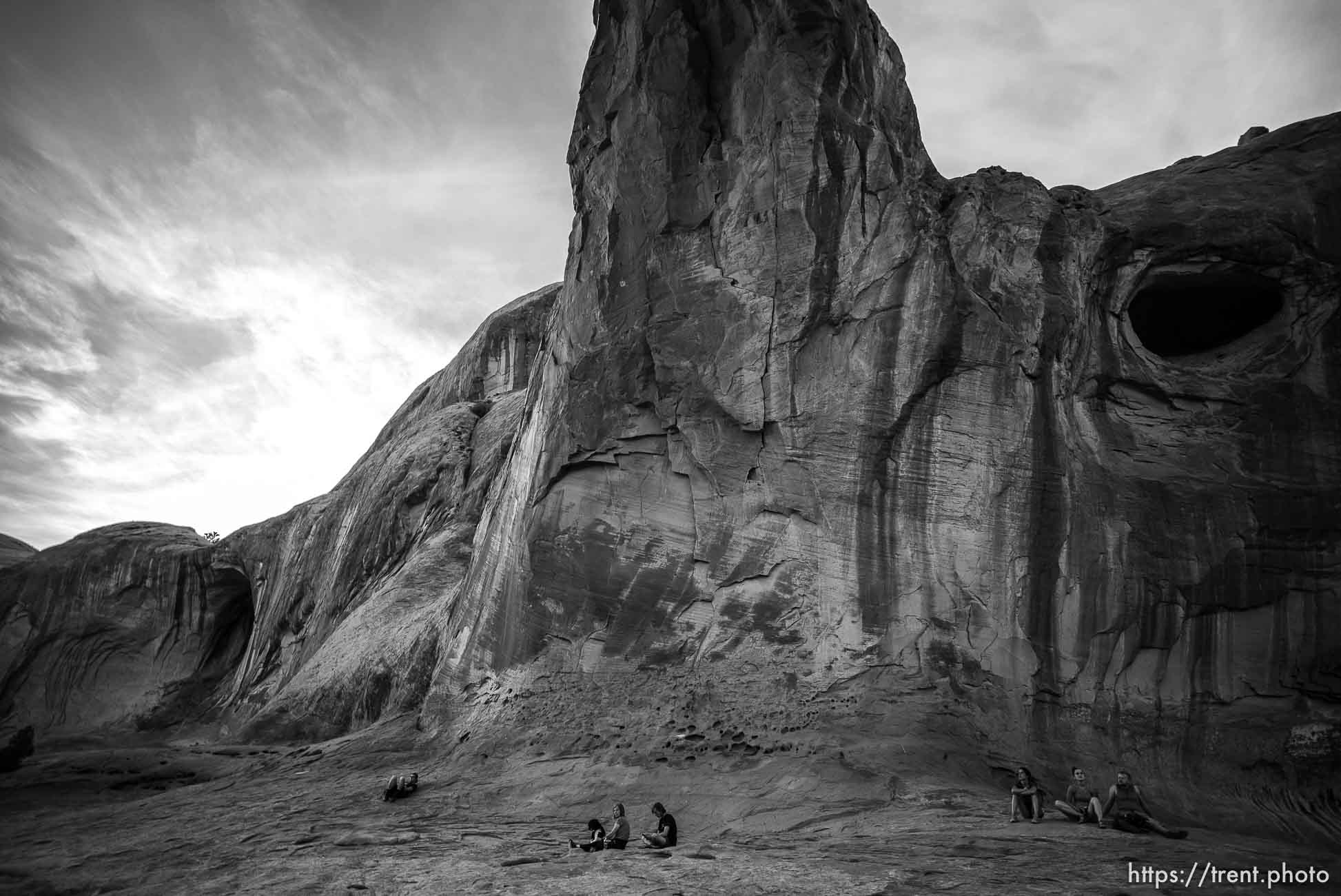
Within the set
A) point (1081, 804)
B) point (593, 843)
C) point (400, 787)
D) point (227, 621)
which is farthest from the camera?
point (227, 621)

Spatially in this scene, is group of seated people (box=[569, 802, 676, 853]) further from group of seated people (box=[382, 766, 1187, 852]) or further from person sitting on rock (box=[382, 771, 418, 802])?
person sitting on rock (box=[382, 771, 418, 802])

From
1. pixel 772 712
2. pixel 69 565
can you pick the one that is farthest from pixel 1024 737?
pixel 69 565

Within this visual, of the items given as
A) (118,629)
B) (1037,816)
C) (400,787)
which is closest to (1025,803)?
(1037,816)

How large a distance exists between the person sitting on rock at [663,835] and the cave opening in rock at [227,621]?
24981 millimetres

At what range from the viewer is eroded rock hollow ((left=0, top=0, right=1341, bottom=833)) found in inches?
584

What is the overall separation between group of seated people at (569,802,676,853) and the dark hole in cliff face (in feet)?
42.1

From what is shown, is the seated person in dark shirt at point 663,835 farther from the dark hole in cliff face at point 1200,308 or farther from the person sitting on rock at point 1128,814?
the dark hole in cliff face at point 1200,308

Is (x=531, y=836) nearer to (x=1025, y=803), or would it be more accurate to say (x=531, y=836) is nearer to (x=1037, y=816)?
(x=1025, y=803)

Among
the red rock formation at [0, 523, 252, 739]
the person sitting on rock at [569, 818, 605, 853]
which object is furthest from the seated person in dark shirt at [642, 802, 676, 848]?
the red rock formation at [0, 523, 252, 739]

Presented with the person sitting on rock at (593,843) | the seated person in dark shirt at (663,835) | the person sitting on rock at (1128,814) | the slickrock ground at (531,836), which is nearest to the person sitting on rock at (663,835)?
the seated person in dark shirt at (663,835)

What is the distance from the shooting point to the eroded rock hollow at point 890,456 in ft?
48.7

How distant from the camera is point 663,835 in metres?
11.4

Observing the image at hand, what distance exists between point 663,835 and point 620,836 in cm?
54

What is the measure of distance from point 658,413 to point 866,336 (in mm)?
3957
